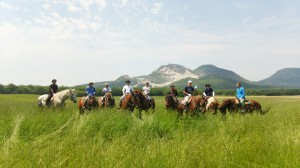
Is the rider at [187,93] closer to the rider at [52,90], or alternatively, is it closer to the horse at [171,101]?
the horse at [171,101]

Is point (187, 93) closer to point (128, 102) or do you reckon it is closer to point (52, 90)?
point (128, 102)

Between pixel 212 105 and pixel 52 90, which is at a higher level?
pixel 52 90

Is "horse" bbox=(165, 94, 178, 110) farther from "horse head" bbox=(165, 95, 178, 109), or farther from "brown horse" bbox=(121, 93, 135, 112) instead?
"brown horse" bbox=(121, 93, 135, 112)

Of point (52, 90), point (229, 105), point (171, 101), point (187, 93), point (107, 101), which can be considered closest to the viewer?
point (171, 101)

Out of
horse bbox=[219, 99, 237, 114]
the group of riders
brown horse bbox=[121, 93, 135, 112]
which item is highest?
the group of riders

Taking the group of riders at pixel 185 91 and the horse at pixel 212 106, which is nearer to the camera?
the group of riders at pixel 185 91

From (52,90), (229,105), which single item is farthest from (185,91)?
(52,90)

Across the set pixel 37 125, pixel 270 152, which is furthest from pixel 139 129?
pixel 270 152

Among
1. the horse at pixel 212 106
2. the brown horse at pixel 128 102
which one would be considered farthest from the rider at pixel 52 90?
the horse at pixel 212 106

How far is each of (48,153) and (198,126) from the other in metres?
5.92

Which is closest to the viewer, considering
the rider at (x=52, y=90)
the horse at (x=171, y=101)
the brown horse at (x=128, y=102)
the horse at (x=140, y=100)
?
the horse at (x=171, y=101)

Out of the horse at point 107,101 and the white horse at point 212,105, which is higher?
the horse at point 107,101

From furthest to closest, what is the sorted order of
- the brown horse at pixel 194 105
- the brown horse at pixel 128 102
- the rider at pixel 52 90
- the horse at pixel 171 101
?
the rider at pixel 52 90 < the brown horse at pixel 128 102 < the horse at pixel 171 101 < the brown horse at pixel 194 105

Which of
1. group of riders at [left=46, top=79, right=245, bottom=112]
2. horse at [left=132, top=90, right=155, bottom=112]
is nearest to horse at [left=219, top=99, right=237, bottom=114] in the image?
group of riders at [left=46, top=79, right=245, bottom=112]
